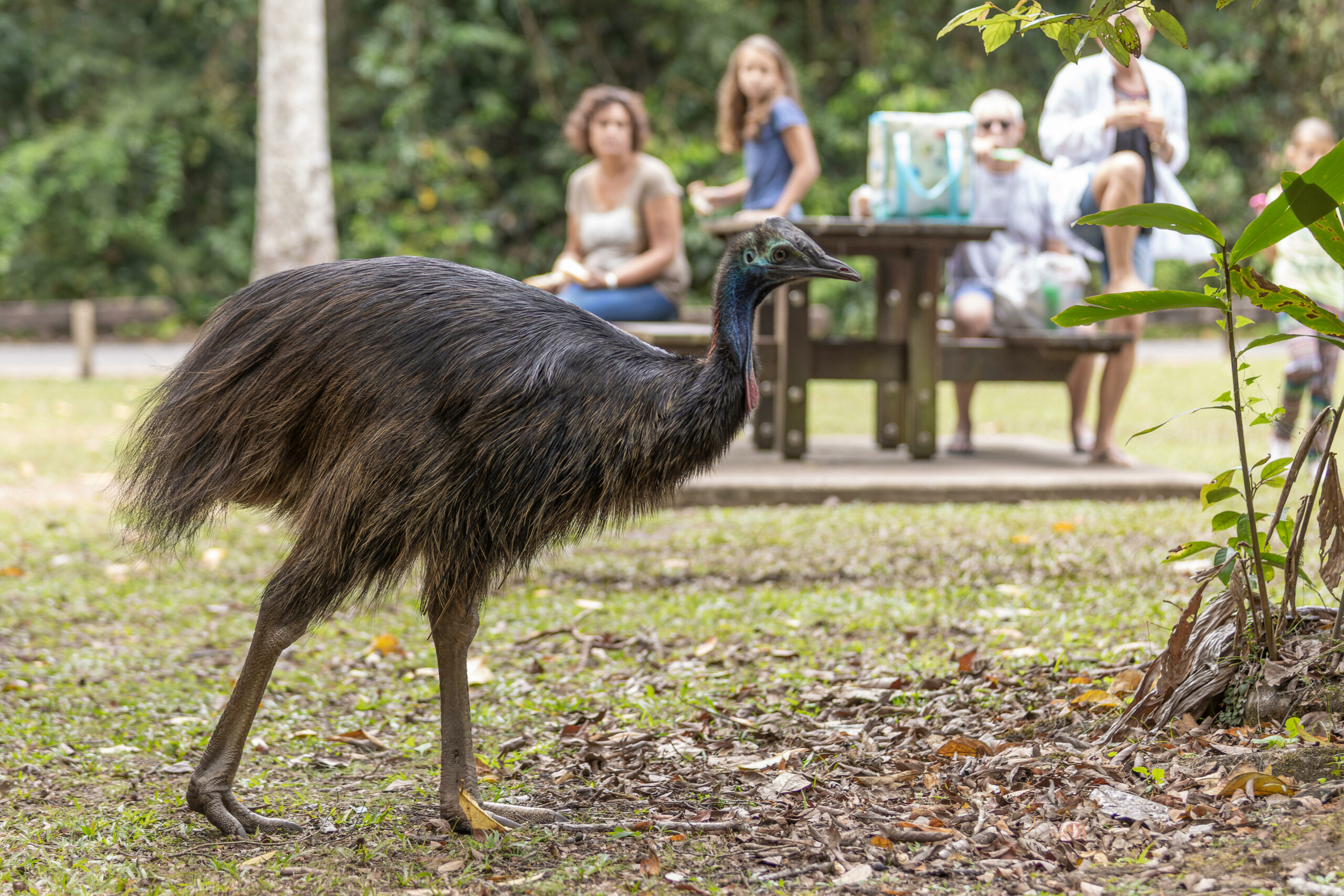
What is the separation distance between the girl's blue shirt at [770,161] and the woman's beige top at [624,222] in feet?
1.85

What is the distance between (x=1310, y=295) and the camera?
6.36 meters

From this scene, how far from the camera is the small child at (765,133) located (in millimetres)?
7855

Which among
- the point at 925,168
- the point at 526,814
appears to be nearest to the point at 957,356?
the point at 925,168

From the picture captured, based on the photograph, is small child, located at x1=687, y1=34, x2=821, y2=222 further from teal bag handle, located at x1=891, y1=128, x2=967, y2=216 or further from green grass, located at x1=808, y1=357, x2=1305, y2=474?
green grass, located at x1=808, y1=357, x2=1305, y2=474

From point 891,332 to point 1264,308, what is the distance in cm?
509

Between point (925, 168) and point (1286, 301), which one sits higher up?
point (925, 168)

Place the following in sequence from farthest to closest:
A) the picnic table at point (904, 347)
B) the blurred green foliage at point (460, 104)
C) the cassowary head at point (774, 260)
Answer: the blurred green foliage at point (460, 104), the picnic table at point (904, 347), the cassowary head at point (774, 260)

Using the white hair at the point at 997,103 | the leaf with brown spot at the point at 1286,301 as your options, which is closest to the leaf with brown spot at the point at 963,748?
the leaf with brown spot at the point at 1286,301

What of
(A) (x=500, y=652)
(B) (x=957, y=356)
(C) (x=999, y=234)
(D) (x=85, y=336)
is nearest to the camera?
(A) (x=500, y=652)

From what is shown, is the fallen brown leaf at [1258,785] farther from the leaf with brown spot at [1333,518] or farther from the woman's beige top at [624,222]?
the woman's beige top at [624,222]

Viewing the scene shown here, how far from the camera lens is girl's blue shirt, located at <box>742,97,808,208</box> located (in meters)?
7.96

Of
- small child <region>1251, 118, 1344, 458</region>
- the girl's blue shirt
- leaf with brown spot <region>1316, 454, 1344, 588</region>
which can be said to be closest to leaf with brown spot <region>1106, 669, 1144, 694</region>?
leaf with brown spot <region>1316, 454, 1344, 588</region>

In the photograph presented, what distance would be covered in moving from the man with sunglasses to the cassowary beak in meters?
4.72

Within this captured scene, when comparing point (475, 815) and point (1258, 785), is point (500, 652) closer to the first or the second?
point (475, 815)
